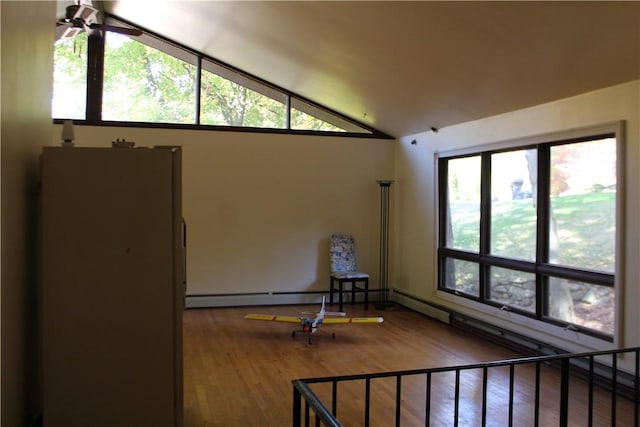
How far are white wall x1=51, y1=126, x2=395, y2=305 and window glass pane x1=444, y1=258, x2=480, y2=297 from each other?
1.48 metres

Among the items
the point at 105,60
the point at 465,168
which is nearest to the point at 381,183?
the point at 465,168

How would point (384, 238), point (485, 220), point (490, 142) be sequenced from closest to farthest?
point (490, 142)
point (485, 220)
point (384, 238)

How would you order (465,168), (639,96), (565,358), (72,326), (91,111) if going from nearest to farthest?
(565,358)
(72,326)
(639,96)
(465,168)
(91,111)

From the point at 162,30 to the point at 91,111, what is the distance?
1374 mm

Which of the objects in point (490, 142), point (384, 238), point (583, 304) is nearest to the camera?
point (583, 304)

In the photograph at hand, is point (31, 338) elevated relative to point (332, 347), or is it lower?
elevated

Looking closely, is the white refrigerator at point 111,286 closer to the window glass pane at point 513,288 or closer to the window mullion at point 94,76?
the window glass pane at point 513,288

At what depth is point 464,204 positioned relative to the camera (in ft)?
20.7

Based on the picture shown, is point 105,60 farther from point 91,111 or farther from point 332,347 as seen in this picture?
point 332,347

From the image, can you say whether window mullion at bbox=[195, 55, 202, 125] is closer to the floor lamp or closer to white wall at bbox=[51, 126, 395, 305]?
white wall at bbox=[51, 126, 395, 305]

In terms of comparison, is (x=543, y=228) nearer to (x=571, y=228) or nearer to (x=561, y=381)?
(x=571, y=228)

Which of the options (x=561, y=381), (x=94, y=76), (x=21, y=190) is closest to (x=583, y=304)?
(x=561, y=381)

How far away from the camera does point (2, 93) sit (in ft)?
7.52

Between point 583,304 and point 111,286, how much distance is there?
12.5 ft
